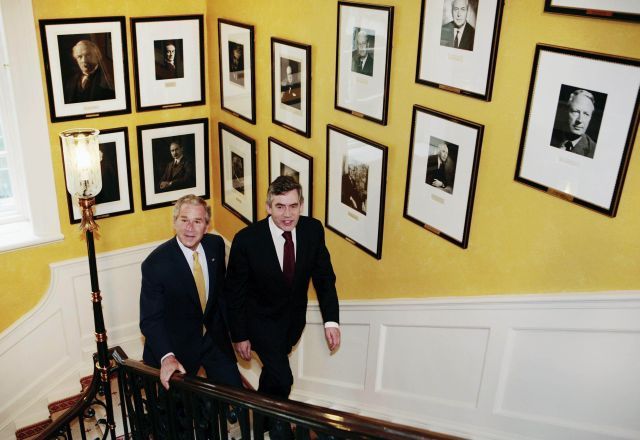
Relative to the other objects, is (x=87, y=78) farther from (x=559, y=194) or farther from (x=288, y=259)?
(x=559, y=194)

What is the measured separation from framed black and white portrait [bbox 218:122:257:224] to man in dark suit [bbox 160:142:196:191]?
32cm

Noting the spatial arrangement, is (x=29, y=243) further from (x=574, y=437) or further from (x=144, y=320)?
(x=574, y=437)

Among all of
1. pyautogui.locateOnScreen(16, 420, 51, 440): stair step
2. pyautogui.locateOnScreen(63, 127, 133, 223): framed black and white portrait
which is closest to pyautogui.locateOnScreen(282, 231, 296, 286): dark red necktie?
pyautogui.locateOnScreen(63, 127, 133, 223): framed black and white portrait

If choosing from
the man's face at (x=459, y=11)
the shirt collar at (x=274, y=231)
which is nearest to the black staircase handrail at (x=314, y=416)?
the shirt collar at (x=274, y=231)

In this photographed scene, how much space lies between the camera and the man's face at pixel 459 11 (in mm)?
3109

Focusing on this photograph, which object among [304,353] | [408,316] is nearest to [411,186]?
[408,316]

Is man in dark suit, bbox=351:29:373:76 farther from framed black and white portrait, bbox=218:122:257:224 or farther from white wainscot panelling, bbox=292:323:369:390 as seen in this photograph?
white wainscot panelling, bbox=292:323:369:390

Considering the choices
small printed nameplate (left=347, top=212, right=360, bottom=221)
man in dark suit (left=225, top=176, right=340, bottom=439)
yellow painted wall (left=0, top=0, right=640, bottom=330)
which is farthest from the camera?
small printed nameplate (left=347, top=212, right=360, bottom=221)

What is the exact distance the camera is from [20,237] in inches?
214

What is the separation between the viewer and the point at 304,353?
5.23 metres

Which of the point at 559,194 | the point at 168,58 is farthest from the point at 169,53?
the point at 559,194

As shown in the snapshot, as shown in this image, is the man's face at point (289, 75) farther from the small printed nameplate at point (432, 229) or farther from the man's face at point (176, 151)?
the man's face at point (176, 151)

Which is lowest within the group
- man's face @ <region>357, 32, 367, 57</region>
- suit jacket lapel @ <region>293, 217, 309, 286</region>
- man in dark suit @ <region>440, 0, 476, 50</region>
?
suit jacket lapel @ <region>293, 217, 309, 286</region>

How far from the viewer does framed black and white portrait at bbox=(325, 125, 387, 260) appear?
3994 mm
